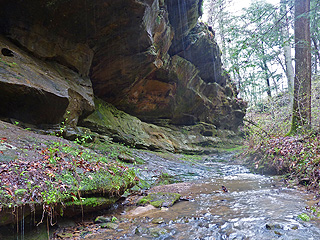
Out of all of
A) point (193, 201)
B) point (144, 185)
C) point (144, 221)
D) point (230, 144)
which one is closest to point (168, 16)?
point (144, 185)

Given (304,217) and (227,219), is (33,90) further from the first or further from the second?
(304,217)

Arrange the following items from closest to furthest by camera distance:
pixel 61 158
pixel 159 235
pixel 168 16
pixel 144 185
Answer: pixel 159 235
pixel 61 158
pixel 144 185
pixel 168 16

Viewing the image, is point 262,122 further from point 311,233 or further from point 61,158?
point 61,158

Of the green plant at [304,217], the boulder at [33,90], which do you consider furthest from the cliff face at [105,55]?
the green plant at [304,217]

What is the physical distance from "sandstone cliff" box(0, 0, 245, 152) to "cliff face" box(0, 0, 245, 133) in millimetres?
30

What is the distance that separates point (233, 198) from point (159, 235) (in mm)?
2631

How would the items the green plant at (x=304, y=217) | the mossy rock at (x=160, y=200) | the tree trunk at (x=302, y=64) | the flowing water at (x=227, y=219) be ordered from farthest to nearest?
the tree trunk at (x=302, y=64)
the mossy rock at (x=160, y=200)
the green plant at (x=304, y=217)
the flowing water at (x=227, y=219)

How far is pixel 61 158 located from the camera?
161 inches

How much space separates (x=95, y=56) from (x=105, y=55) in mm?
487

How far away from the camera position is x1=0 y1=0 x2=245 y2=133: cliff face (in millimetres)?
6598

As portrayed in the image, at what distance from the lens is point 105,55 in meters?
9.66

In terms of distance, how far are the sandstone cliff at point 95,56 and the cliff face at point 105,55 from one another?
0.03 m

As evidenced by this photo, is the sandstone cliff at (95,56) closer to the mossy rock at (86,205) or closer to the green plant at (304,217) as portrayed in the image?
the mossy rock at (86,205)

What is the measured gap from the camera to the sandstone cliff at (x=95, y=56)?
6.47m
